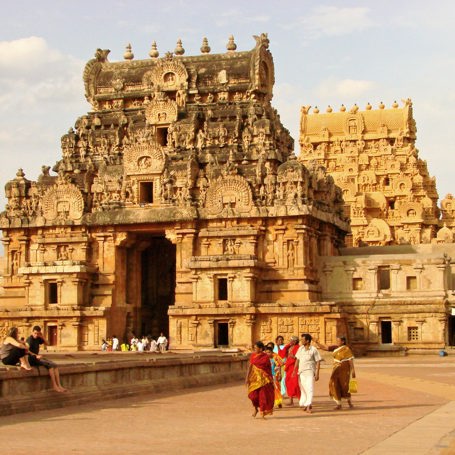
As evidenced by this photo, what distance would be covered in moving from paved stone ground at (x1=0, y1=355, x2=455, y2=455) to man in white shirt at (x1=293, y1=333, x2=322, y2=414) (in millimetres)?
421

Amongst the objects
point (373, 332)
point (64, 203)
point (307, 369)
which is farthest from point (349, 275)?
point (307, 369)

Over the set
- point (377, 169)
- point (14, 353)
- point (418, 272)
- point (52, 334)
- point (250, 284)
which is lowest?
point (14, 353)

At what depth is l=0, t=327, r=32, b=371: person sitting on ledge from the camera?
22.9m

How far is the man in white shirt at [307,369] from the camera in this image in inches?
922

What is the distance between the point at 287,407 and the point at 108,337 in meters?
36.8

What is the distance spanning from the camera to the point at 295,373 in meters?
Result: 25.2

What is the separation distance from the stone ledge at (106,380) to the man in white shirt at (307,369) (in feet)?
16.8

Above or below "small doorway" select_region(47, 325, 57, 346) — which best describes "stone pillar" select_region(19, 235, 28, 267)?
above

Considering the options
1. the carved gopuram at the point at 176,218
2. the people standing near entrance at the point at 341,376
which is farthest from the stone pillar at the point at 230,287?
the people standing near entrance at the point at 341,376

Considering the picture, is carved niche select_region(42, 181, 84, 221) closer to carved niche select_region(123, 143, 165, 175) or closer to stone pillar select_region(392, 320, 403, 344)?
carved niche select_region(123, 143, 165, 175)

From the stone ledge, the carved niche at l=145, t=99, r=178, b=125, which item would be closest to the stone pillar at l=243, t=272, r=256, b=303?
the carved niche at l=145, t=99, r=178, b=125

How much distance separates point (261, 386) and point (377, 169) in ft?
264

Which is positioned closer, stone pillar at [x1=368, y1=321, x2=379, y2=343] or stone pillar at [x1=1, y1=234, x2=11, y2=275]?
stone pillar at [x1=368, y1=321, x2=379, y2=343]

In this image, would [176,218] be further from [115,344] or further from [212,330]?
[115,344]
